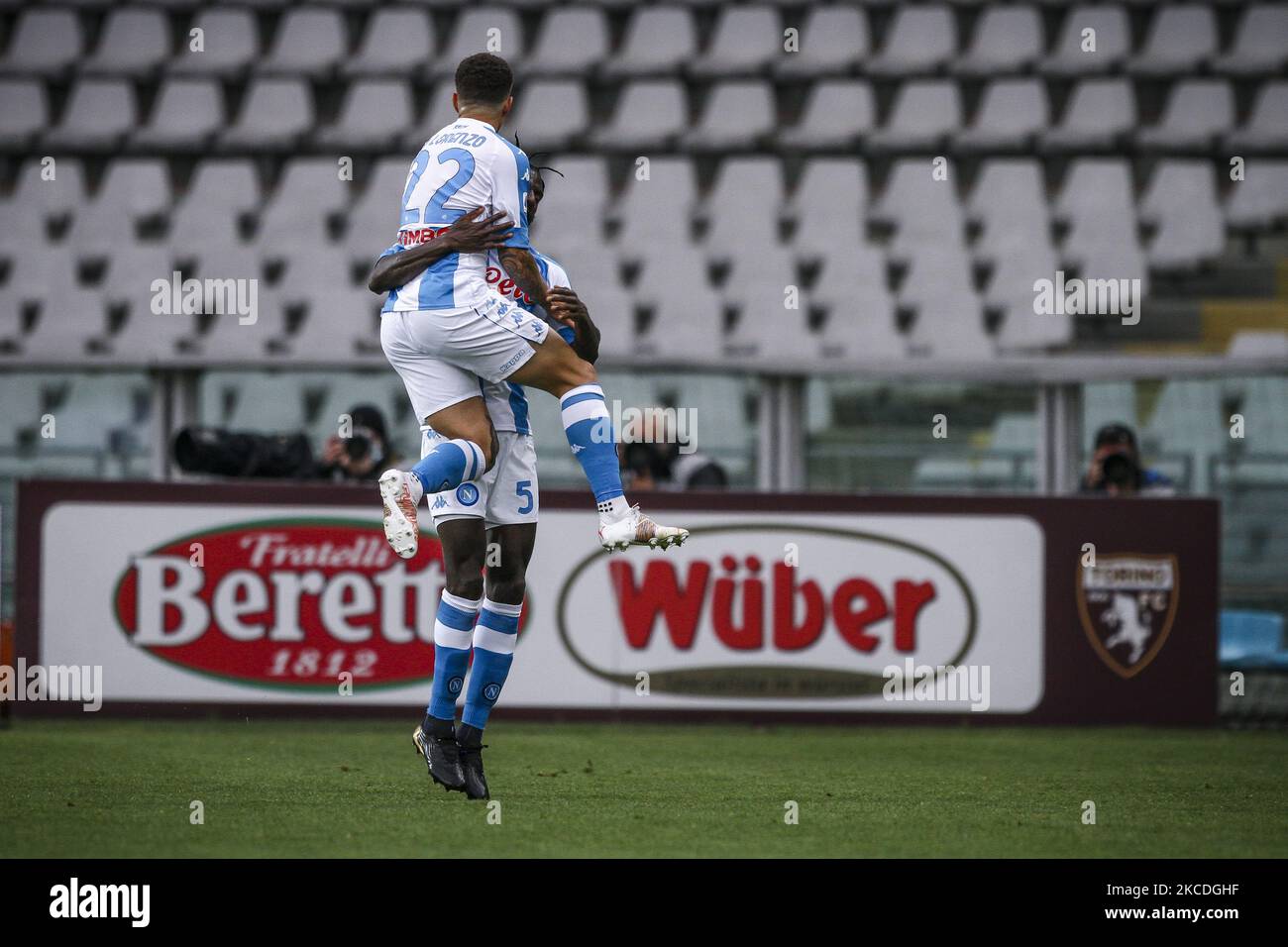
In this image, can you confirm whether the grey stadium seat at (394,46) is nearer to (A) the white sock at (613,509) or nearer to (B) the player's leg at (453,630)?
(B) the player's leg at (453,630)

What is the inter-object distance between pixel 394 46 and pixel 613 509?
1301 centimetres

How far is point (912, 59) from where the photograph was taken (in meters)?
16.8

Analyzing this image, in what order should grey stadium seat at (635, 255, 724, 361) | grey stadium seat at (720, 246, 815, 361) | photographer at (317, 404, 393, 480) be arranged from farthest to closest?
1. grey stadium seat at (635, 255, 724, 361)
2. grey stadium seat at (720, 246, 815, 361)
3. photographer at (317, 404, 393, 480)

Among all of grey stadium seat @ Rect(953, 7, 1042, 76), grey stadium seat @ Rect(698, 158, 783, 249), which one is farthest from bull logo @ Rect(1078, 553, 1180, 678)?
grey stadium seat @ Rect(953, 7, 1042, 76)

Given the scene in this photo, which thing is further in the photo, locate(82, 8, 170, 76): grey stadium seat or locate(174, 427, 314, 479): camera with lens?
locate(82, 8, 170, 76): grey stadium seat

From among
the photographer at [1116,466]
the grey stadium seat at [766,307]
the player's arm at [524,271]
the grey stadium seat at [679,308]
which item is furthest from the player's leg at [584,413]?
A: the grey stadium seat at [766,307]

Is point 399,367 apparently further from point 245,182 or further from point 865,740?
point 245,182

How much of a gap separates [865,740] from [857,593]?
40.5 inches

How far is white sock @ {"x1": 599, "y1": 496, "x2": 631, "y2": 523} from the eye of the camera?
5402mm

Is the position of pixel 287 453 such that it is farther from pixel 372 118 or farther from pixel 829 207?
pixel 372 118

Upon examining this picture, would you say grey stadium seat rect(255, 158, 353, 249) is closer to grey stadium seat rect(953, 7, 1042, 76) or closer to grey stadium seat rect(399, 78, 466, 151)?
grey stadium seat rect(399, 78, 466, 151)

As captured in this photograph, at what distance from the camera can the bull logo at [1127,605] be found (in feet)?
29.3

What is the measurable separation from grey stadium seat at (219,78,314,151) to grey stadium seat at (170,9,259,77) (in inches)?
20.2

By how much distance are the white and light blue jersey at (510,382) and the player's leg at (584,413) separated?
0.09 meters
